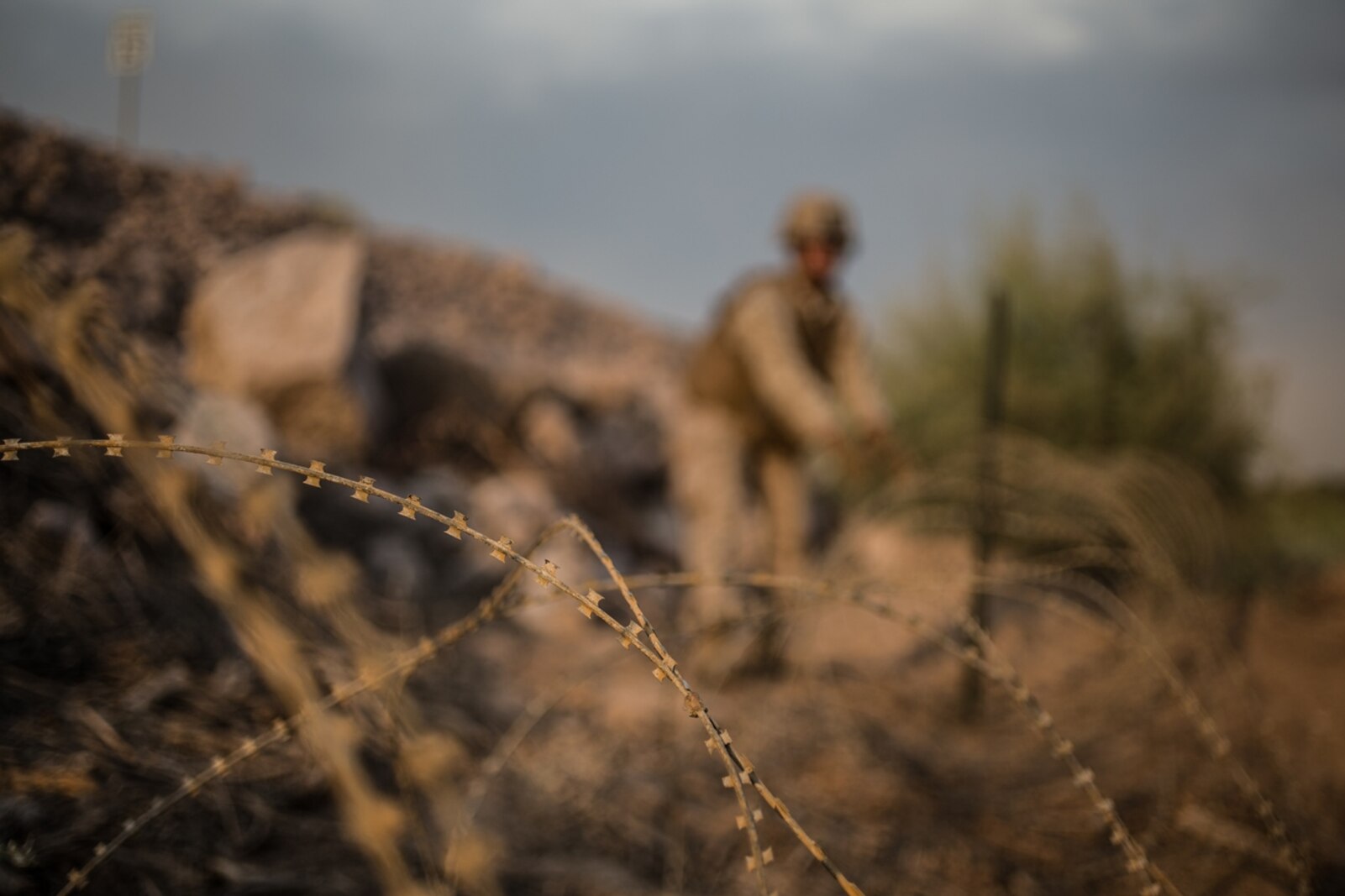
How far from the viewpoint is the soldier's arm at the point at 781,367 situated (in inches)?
139

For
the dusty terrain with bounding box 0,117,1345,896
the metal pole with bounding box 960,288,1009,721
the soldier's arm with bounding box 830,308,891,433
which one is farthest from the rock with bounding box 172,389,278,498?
the metal pole with bounding box 960,288,1009,721

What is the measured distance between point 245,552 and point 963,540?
4.82m

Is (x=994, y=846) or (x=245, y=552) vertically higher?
(x=245, y=552)

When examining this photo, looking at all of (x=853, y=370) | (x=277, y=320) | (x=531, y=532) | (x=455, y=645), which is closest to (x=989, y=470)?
(x=853, y=370)

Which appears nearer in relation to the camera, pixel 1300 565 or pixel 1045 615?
pixel 1045 615

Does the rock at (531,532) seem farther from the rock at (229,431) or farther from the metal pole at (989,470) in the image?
the metal pole at (989,470)

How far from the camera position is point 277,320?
4977mm

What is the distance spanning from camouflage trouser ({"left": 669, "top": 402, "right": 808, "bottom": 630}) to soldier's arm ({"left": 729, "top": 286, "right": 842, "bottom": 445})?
40cm

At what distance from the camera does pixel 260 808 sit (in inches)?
77.0

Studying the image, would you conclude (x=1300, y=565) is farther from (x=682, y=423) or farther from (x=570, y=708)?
(x=570, y=708)

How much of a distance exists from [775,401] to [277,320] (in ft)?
9.77

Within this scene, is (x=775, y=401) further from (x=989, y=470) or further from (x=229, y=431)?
(x=229, y=431)

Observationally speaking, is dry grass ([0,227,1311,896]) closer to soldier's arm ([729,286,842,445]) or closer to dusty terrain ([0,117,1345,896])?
dusty terrain ([0,117,1345,896])

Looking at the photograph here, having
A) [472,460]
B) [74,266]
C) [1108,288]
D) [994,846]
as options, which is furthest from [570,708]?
[1108,288]
